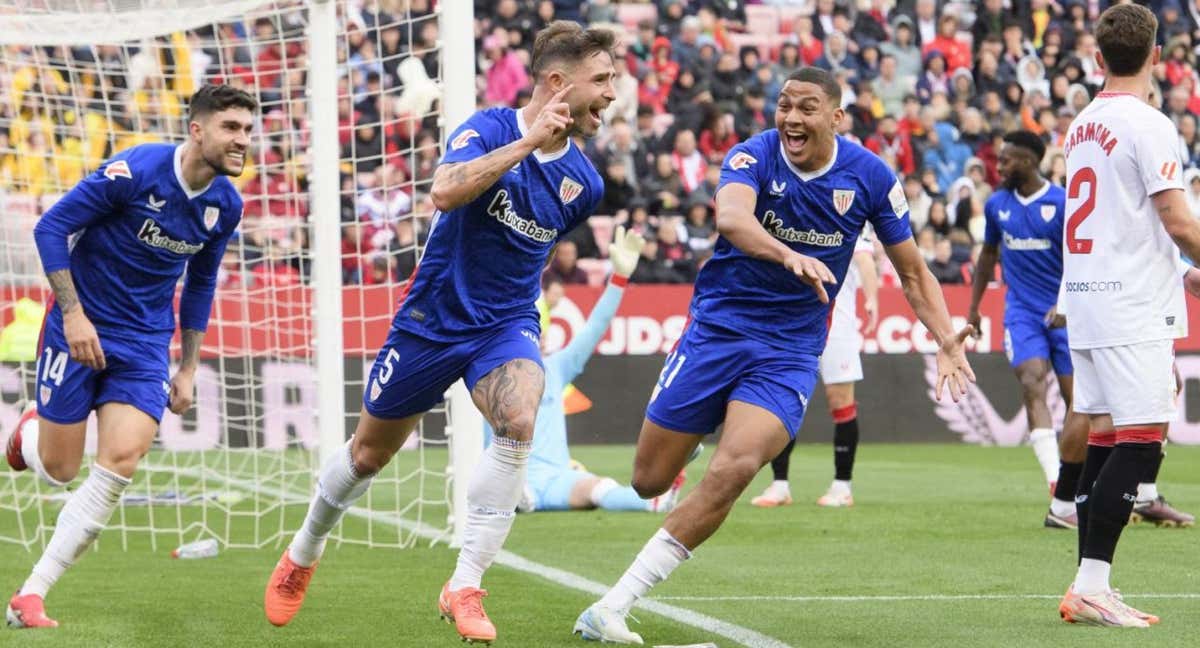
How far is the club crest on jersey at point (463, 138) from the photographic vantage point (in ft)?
21.4

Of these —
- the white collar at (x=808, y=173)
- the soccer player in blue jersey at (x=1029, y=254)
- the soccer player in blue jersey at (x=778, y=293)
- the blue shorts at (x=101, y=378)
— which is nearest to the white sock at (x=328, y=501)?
the blue shorts at (x=101, y=378)

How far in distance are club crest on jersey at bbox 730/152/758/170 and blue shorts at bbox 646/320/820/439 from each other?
0.66m

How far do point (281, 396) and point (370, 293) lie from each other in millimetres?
1336

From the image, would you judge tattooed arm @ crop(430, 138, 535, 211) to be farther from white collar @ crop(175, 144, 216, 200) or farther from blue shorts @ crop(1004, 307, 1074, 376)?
blue shorts @ crop(1004, 307, 1074, 376)

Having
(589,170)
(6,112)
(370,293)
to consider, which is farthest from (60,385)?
(370,293)

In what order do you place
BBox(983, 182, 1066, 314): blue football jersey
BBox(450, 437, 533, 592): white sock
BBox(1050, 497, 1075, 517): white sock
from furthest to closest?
1. BBox(983, 182, 1066, 314): blue football jersey
2. BBox(1050, 497, 1075, 517): white sock
3. BBox(450, 437, 533, 592): white sock

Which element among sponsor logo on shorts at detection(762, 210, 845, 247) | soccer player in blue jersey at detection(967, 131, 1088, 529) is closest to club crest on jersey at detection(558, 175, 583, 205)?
sponsor logo on shorts at detection(762, 210, 845, 247)

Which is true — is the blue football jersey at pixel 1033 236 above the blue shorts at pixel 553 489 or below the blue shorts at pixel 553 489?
above

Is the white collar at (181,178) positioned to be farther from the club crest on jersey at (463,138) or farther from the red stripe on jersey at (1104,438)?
the red stripe on jersey at (1104,438)

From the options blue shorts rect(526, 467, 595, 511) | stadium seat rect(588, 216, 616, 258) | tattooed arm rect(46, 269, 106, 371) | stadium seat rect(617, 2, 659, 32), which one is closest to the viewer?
tattooed arm rect(46, 269, 106, 371)

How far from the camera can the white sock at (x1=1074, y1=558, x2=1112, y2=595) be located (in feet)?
22.7

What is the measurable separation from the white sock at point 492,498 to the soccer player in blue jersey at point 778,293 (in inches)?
19.8

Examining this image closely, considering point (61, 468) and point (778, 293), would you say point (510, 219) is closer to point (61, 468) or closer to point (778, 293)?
point (778, 293)

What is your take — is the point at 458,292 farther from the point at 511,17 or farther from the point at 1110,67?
the point at 511,17
